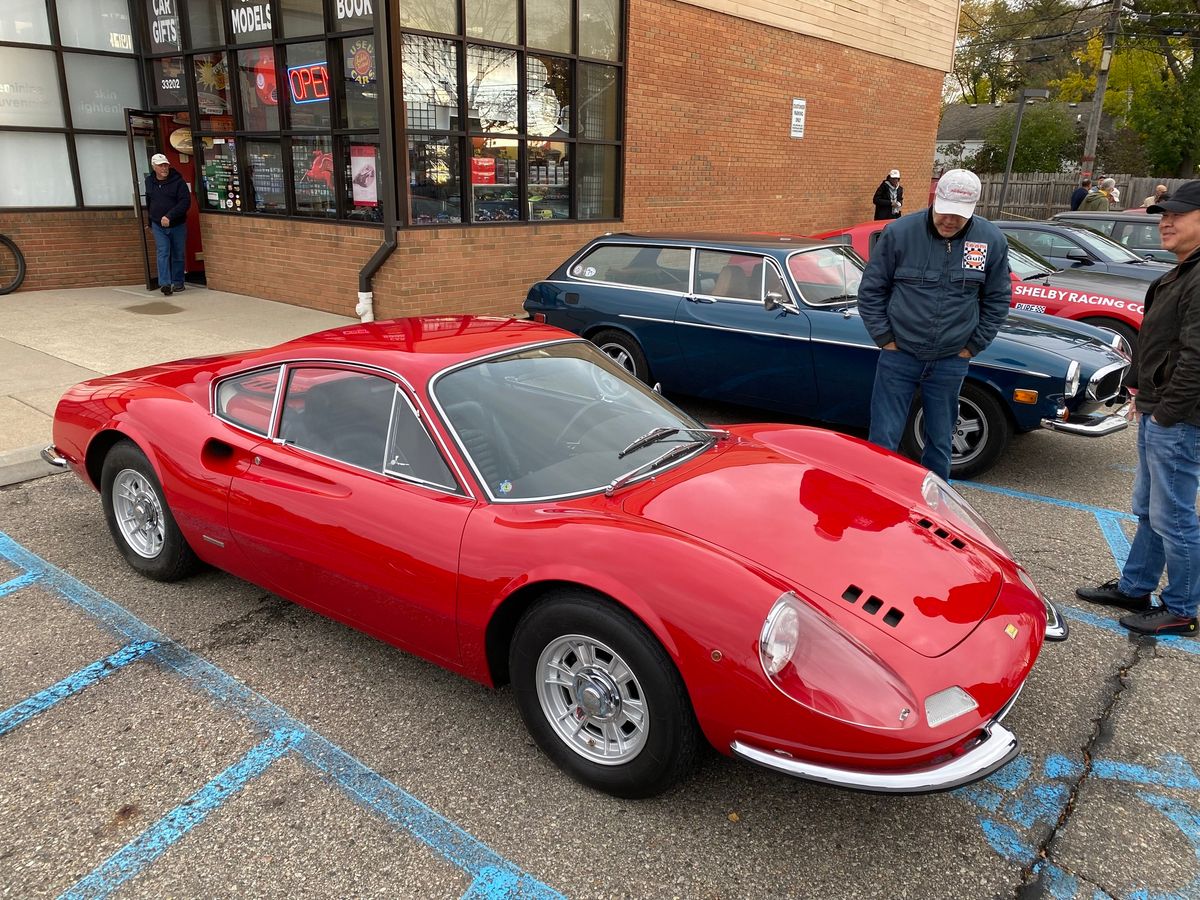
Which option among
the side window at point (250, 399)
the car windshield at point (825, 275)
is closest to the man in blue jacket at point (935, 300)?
Answer: the car windshield at point (825, 275)

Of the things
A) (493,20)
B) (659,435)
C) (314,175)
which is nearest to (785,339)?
(659,435)

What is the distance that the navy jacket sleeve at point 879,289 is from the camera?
15.3 feet

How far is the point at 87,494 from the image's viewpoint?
17.2 ft

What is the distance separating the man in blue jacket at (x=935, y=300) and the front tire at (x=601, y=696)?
2.88m

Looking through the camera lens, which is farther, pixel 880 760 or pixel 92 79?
pixel 92 79

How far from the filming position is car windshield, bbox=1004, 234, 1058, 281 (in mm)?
9016

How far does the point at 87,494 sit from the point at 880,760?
492 centimetres

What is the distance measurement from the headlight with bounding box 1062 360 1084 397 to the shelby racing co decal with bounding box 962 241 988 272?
1356 millimetres

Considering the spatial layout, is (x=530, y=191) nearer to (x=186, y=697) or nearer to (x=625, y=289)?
(x=625, y=289)

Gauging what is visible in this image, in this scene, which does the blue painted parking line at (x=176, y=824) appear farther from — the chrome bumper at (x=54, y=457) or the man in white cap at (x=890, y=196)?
the man in white cap at (x=890, y=196)

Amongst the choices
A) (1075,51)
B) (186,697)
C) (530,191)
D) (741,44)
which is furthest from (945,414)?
(1075,51)

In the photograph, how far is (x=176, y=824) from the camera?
2564mm

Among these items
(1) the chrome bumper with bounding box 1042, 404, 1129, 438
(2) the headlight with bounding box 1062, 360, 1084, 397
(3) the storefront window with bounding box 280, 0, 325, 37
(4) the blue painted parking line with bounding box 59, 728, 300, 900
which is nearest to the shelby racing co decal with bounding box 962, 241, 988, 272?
(2) the headlight with bounding box 1062, 360, 1084, 397

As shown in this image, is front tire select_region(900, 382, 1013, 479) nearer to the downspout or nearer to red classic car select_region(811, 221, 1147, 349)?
red classic car select_region(811, 221, 1147, 349)
